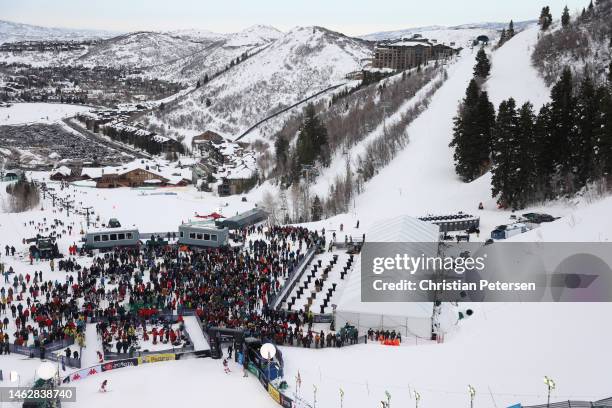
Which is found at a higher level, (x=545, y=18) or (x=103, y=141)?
(x=545, y=18)

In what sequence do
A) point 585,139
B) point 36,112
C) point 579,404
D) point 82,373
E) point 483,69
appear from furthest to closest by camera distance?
point 36,112
point 483,69
point 585,139
point 82,373
point 579,404

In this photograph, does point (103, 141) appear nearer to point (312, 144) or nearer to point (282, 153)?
point (282, 153)

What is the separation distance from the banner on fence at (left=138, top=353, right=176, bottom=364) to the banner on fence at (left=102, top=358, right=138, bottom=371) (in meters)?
0.20

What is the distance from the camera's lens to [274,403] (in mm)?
18094

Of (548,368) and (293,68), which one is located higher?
(293,68)

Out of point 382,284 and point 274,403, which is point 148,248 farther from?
point 274,403

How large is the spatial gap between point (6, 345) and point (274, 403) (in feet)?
32.2

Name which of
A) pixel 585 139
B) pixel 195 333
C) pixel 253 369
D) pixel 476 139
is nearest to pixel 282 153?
pixel 476 139

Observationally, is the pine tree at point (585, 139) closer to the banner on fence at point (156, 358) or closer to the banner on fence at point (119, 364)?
the banner on fence at point (156, 358)

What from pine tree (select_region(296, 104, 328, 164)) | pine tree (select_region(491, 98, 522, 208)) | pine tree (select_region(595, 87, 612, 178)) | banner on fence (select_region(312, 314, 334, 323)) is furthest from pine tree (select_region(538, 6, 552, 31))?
banner on fence (select_region(312, 314, 334, 323))

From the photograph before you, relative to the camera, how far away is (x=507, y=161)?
1491 inches

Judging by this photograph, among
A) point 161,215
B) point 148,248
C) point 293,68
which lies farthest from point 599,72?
point 293,68

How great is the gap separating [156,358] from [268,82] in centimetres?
12072

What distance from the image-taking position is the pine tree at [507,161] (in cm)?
3753
